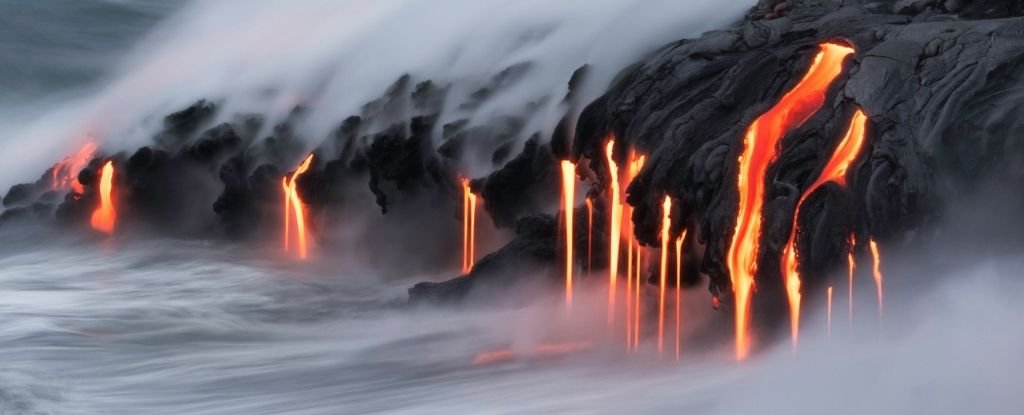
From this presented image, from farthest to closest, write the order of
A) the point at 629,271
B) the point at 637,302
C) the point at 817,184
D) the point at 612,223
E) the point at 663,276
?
the point at 612,223, the point at 629,271, the point at 637,302, the point at 663,276, the point at 817,184

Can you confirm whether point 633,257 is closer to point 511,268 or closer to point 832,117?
point 511,268

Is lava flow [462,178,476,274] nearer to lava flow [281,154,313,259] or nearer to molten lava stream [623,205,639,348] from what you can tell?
lava flow [281,154,313,259]

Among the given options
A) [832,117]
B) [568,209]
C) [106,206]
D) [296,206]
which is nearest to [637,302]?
[568,209]

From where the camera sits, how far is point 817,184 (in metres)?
6.91

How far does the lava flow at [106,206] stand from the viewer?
13.5m

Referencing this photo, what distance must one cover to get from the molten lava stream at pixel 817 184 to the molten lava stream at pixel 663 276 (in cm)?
87

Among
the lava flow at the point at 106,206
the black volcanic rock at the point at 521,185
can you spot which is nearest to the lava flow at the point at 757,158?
the black volcanic rock at the point at 521,185

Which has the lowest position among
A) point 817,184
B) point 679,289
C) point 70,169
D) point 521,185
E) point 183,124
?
point 679,289

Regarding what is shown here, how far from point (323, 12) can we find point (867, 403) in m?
12.0

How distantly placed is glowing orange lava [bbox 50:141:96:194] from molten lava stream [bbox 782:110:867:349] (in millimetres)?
8732

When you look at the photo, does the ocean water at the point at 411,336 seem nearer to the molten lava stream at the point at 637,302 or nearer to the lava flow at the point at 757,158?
the molten lava stream at the point at 637,302

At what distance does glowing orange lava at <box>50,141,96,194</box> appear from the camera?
1459 centimetres

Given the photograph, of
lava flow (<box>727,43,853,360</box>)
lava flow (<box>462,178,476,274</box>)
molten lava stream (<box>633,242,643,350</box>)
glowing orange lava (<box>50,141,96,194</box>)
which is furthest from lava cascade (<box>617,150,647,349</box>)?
glowing orange lava (<box>50,141,96,194</box>)

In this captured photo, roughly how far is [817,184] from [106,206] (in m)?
8.23
